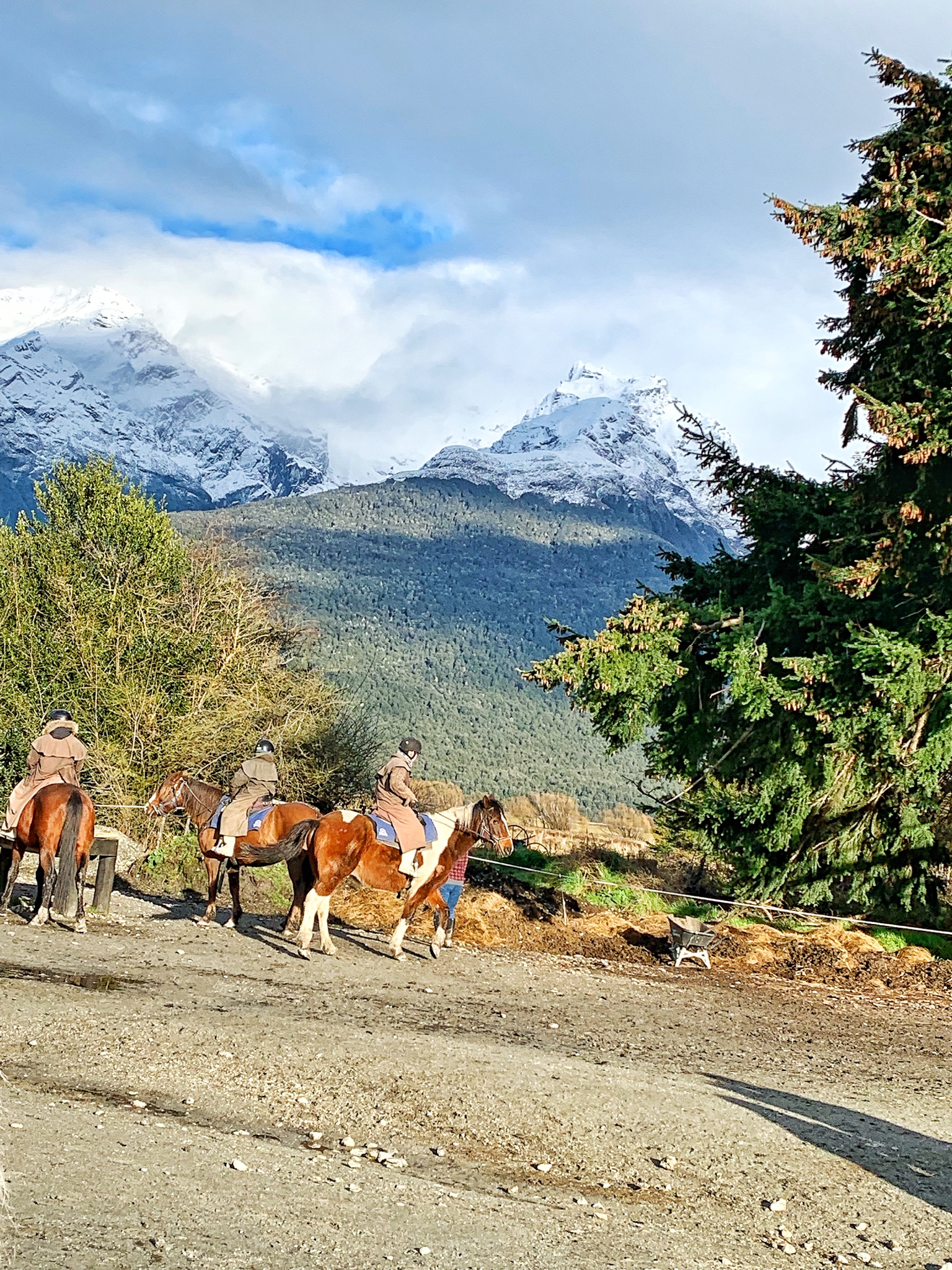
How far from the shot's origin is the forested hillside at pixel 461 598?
233ft

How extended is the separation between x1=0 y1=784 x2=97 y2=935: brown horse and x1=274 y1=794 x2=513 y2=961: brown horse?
246cm

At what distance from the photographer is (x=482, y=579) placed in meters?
104

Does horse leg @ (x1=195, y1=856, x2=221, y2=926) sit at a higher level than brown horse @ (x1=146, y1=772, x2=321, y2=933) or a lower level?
lower

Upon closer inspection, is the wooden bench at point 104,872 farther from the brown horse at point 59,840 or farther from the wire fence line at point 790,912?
the wire fence line at point 790,912

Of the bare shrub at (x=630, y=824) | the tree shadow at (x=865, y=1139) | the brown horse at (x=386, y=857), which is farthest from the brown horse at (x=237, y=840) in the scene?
the bare shrub at (x=630, y=824)

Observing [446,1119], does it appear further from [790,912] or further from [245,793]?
[790,912]

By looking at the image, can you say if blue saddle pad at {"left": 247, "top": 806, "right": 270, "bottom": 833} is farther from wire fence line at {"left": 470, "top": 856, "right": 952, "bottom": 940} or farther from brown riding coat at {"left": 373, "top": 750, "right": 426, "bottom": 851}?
wire fence line at {"left": 470, "top": 856, "right": 952, "bottom": 940}

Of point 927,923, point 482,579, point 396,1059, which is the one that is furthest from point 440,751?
point 396,1059

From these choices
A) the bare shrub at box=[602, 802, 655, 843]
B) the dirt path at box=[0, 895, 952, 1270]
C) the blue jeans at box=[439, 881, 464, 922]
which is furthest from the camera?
the bare shrub at box=[602, 802, 655, 843]

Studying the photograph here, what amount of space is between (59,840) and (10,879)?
140cm

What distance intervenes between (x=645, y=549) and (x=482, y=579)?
24.7 metres

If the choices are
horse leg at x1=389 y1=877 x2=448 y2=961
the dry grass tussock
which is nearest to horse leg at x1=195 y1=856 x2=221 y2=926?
horse leg at x1=389 y1=877 x2=448 y2=961

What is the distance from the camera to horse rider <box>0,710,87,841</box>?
45.6ft

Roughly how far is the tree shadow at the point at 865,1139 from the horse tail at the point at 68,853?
8045 millimetres
